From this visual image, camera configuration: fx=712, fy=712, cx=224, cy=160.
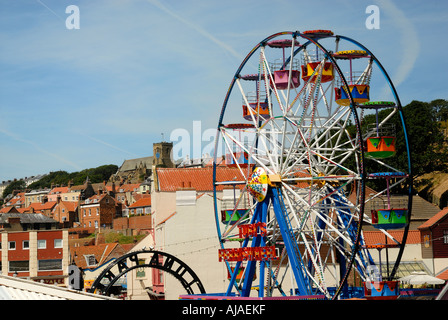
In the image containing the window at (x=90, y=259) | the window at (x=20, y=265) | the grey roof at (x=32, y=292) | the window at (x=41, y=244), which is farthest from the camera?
the window at (x=90, y=259)

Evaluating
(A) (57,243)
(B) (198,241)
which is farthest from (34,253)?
(B) (198,241)

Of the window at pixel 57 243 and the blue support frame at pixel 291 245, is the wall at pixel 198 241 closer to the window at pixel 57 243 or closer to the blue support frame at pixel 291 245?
the window at pixel 57 243

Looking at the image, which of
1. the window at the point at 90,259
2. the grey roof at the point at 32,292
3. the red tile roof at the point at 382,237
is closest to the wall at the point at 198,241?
the red tile roof at the point at 382,237

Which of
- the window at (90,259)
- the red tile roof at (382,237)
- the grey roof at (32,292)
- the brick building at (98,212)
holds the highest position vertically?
the brick building at (98,212)

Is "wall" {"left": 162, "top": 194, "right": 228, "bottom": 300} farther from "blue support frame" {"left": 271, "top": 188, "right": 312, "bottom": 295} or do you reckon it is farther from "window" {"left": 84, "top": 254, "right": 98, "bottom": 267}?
"window" {"left": 84, "top": 254, "right": 98, "bottom": 267}

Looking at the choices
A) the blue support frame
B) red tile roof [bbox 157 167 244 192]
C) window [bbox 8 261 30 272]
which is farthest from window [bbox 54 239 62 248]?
the blue support frame

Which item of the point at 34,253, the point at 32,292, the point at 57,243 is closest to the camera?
Result: the point at 32,292

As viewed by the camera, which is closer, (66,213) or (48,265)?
(48,265)

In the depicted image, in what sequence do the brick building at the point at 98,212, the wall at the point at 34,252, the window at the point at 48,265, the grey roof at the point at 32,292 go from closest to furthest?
1. the grey roof at the point at 32,292
2. the wall at the point at 34,252
3. the window at the point at 48,265
4. the brick building at the point at 98,212

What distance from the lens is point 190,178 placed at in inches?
2982

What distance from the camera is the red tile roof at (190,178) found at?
74500 millimetres

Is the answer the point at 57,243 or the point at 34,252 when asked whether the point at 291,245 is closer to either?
the point at 34,252

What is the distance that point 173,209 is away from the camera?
240 ft

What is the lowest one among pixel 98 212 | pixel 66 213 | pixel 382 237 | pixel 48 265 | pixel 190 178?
pixel 48 265
